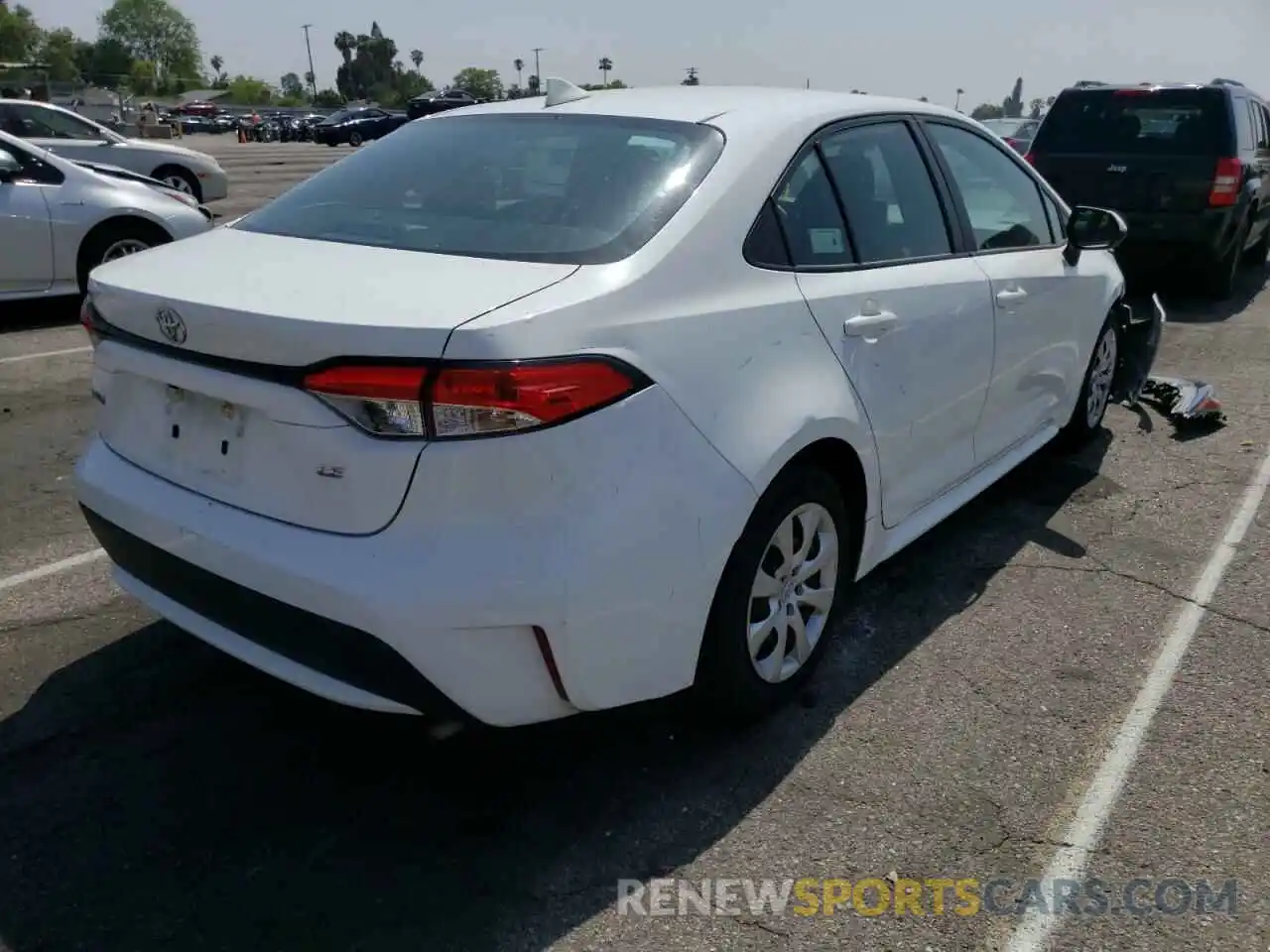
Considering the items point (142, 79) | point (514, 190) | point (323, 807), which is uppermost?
point (142, 79)

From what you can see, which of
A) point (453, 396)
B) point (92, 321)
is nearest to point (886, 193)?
point (453, 396)

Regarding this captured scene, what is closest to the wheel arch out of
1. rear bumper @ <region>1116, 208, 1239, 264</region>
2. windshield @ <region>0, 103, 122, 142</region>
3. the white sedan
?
windshield @ <region>0, 103, 122, 142</region>

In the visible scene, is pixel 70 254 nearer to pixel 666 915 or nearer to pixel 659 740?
pixel 659 740

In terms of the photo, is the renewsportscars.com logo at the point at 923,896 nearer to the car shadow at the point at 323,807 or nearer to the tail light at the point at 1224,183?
the car shadow at the point at 323,807

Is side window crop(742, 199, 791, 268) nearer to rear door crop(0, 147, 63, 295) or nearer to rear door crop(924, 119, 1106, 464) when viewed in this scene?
rear door crop(924, 119, 1106, 464)

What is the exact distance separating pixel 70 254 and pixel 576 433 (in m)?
7.59

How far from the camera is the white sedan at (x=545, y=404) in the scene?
7.44ft

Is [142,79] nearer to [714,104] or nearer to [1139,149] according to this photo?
[1139,149]

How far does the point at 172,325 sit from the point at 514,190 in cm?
97

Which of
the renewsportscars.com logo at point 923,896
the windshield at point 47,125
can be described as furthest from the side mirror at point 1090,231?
the windshield at point 47,125

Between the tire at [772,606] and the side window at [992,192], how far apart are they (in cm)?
141

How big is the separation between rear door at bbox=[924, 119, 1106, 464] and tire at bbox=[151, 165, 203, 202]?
42.2 ft

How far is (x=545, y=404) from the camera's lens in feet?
7.41

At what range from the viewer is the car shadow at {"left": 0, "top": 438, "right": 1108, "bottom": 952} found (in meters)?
2.39
